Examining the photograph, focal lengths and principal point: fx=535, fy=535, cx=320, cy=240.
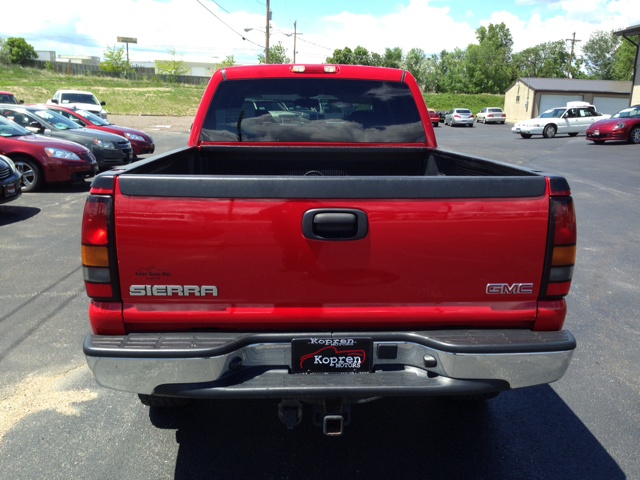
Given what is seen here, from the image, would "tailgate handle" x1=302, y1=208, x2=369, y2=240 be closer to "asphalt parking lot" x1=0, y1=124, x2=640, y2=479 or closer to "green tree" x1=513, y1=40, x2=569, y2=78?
"asphalt parking lot" x1=0, y1=124, x2=640, y2=479

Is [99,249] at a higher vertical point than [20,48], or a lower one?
lower

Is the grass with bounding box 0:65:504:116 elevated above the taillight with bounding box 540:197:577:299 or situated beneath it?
elevated above

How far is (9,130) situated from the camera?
35.9 feet

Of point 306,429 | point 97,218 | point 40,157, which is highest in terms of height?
point 97,218

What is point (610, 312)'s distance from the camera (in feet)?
16.8

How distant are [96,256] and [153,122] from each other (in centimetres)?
3608

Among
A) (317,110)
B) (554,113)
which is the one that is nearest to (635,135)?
(554,113)

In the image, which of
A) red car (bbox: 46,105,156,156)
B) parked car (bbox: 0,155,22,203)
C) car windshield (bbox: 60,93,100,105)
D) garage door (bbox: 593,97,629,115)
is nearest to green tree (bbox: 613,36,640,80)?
garage door (bbox: 593,97,629,115)

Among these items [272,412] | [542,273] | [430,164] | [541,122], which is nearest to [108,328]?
[272,412]

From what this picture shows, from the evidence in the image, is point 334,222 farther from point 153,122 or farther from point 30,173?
point 153,122

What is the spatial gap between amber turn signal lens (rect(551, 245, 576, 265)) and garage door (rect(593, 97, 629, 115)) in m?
60.3

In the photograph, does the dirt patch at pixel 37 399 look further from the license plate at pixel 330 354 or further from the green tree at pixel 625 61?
the green tree at pixel 625 61

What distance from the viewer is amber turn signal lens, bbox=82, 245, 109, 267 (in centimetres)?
232

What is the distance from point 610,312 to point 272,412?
3.56 metres
